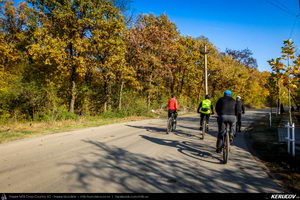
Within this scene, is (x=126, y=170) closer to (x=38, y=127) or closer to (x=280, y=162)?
(x=280, y=162)

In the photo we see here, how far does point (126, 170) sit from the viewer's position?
485cm

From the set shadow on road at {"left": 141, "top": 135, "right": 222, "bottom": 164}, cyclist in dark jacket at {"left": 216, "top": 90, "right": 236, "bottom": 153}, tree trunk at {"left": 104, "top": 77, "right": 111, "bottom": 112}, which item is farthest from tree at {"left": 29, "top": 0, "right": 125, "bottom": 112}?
cyclist in dark jacket at {"left": 216, "top": 90, "right": 236, "bottom": 153}

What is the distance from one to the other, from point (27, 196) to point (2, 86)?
1502 centimetres

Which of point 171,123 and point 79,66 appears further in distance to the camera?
point 79,66

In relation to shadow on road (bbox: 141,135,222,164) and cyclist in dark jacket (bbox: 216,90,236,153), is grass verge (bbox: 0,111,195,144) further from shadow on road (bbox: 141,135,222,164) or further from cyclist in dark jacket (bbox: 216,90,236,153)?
cyclist in dark jacket (bbox: 216,90,236,153)

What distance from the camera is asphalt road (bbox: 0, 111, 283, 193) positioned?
390 centimetres

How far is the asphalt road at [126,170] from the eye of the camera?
3900 millimetres

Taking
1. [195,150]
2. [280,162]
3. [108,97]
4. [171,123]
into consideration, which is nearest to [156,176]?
[195,150]

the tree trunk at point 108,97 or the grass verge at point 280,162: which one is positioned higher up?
the tree trunk at point 108,97

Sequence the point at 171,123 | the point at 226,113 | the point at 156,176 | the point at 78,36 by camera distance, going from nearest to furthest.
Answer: the point at 156,176 → the point at 226,113 → the point at 171,123 → the point at 78,36

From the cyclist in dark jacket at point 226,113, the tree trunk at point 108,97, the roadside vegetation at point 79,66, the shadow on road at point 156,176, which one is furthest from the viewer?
the tree trunk at point 108,97

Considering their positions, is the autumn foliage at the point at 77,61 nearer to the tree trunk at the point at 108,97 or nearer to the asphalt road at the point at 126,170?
the tree trunk at the point at 108,97

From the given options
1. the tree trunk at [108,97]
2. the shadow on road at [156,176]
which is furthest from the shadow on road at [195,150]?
the tree trunk at [108,97]

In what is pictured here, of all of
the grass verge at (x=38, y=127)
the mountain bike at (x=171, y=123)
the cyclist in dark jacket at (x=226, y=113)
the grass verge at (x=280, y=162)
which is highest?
the cyclist in dark jacket at (x=226, y=113)
